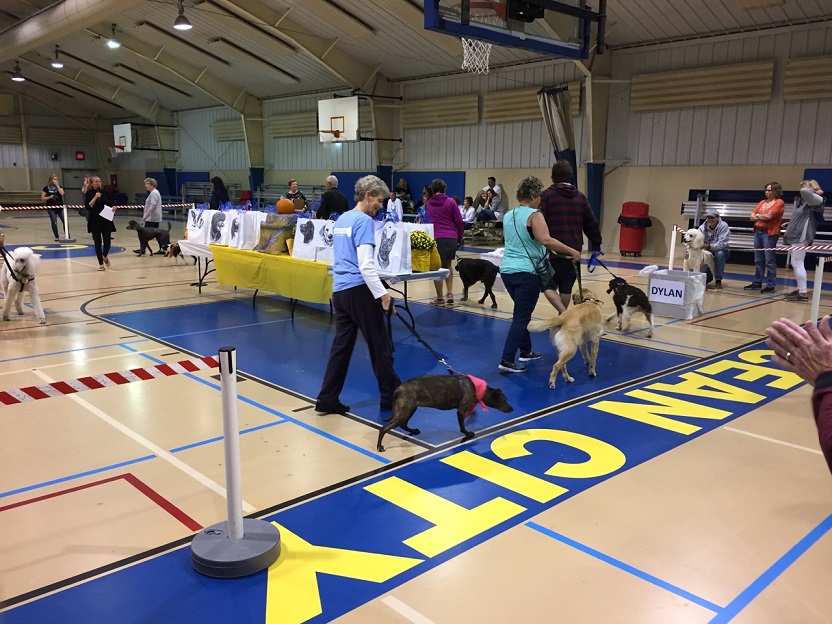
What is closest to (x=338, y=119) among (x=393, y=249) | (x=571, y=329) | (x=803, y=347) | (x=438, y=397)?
(x=393, y=249)

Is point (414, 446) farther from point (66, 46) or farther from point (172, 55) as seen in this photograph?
point (66, 46)

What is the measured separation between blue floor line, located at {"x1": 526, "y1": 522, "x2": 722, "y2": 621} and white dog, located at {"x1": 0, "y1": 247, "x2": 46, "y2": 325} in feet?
21.6

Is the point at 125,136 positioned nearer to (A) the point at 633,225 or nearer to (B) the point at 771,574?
(A) the point at 633,225

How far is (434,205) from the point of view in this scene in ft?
28.0

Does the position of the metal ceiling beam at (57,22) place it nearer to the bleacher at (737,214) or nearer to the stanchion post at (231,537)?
the bleacher at (737,214)

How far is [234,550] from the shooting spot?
282 centimetres

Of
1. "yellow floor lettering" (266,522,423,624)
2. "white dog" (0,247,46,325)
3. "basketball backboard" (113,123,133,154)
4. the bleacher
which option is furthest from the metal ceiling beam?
"yellow floor lettering" (266,522,423,624)

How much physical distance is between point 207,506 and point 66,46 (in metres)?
26.0

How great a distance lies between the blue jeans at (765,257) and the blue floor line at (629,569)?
8.76 metres

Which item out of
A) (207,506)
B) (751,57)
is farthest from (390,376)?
(751,57)

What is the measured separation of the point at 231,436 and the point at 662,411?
337 centimetres

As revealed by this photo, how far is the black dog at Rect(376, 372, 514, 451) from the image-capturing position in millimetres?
4078

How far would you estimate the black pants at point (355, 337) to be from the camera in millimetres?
4453

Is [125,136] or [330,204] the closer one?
[330,204]
